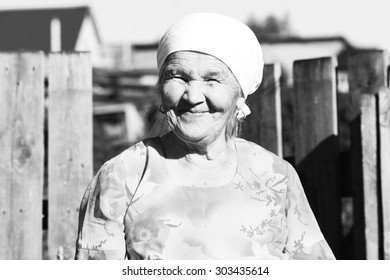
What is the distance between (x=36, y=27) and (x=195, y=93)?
101ft

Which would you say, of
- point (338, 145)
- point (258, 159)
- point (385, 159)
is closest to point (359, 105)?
point (338, 145)

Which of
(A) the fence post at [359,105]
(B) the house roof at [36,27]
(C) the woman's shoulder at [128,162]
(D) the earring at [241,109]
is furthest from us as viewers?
(B) the house roof at [36,27]

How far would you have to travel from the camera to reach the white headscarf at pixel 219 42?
3008mm

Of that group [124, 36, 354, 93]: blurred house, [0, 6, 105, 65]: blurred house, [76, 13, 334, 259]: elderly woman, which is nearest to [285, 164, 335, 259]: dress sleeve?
[76, 13, 334, 259]: elderly woman

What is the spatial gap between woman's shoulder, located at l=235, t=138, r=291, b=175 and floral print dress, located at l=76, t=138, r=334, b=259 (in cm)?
7

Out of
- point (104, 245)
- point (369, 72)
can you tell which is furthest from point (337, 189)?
point (104, 245)

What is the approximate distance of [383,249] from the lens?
15.7ft

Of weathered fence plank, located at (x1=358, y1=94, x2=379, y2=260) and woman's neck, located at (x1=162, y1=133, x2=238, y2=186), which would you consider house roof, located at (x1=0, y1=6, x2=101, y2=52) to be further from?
woman's neck, located at (x1=162, y1=133, x2=238, y2=186)

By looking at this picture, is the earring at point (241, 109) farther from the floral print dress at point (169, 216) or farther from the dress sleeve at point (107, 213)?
the dress sleeve at point (107, 213)

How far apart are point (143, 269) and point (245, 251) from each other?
14.7 inches

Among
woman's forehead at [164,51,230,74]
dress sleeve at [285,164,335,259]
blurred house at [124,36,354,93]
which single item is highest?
blurred house at [124,36,354,93]

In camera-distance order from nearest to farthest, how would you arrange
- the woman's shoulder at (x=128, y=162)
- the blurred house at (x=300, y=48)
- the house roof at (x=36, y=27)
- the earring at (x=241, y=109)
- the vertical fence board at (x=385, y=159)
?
1. the woman's shoulder at (x=128, y=162)
2. the earring at (x=241, y=109)
3. the vertical fence board at (x=385, y=159)
4. the house roof at (x=36, y=27)
5. the blurred house at (x=300, y=48)

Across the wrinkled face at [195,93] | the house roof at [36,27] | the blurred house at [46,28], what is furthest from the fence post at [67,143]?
the house roof at [36,27]

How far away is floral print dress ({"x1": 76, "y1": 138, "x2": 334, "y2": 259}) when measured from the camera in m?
2.96
